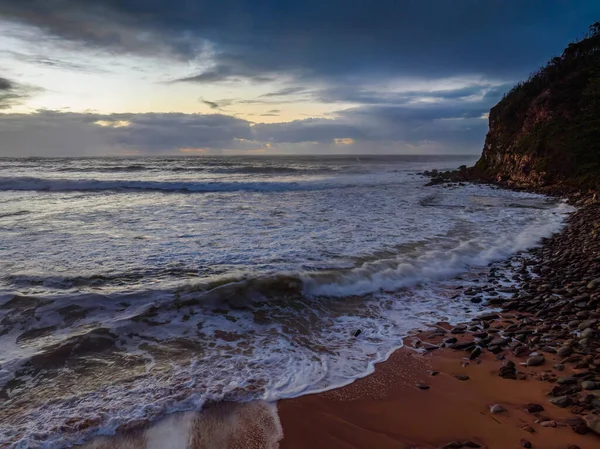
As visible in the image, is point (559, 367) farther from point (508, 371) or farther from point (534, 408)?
point (534, 408)

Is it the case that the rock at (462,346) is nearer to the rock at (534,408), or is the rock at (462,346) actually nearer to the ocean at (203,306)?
the ocean at (203,306)

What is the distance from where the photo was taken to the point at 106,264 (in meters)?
7.81

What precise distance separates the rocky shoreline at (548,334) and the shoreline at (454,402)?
0.01m

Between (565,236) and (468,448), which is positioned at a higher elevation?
(565,236)

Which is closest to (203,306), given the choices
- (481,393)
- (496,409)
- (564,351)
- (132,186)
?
(481,393)

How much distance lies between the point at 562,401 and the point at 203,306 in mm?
4718

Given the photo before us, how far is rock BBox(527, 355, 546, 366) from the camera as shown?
4.14 m

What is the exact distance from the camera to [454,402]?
365 cm

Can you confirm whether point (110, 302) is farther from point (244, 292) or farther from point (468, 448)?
point (468, 448)

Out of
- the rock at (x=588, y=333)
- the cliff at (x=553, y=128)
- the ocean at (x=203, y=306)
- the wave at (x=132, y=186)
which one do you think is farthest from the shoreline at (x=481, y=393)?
the wave at (x=132, y=186)

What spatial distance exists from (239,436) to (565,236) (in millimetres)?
10315

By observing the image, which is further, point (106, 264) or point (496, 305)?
point (106, 264)

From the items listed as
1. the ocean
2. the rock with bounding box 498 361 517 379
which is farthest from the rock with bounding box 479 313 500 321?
the rock with bounding box 498 361 517 379

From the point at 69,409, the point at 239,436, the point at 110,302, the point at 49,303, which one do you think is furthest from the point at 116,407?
the point at 49,303
